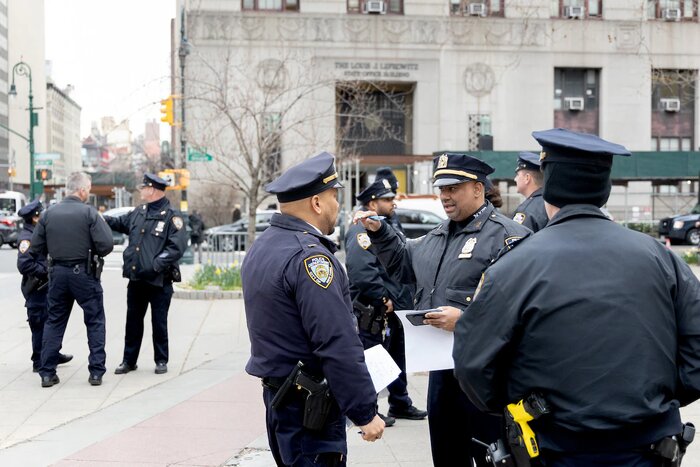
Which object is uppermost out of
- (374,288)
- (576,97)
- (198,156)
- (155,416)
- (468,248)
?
(576,97)

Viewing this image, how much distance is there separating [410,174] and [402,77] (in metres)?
4.83

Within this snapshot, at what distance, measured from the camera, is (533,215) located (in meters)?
5.96

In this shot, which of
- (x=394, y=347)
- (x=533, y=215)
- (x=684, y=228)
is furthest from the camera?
(x=684, y=228)

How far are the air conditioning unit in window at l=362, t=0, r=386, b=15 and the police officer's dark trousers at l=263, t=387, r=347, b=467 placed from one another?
39.3 meters

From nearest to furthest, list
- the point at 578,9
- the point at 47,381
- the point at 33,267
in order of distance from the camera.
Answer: the point at 47,381 → the point at 33,267 → the point at 578,9

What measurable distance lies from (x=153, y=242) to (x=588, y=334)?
6781 millimetres

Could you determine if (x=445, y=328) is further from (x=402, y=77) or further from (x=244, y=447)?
(x=402, y=77)

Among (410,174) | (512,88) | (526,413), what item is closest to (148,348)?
(526,413)

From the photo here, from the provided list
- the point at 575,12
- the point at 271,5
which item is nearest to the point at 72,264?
the point at 271,5

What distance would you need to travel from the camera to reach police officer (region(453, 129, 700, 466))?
273 centimetres

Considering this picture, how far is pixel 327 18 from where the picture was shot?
4084 centimetres

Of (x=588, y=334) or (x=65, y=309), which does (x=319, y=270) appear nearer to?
(x=588, y=334)

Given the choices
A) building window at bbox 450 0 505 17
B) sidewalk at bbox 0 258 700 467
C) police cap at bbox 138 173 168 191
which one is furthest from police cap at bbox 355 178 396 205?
building window at bbox 450 0 505 17

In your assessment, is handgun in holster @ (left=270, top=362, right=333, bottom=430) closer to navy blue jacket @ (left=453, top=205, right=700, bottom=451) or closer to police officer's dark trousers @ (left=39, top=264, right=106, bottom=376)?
navy blue jacket @ (left=453, top=205, right=700, bottom=451)
